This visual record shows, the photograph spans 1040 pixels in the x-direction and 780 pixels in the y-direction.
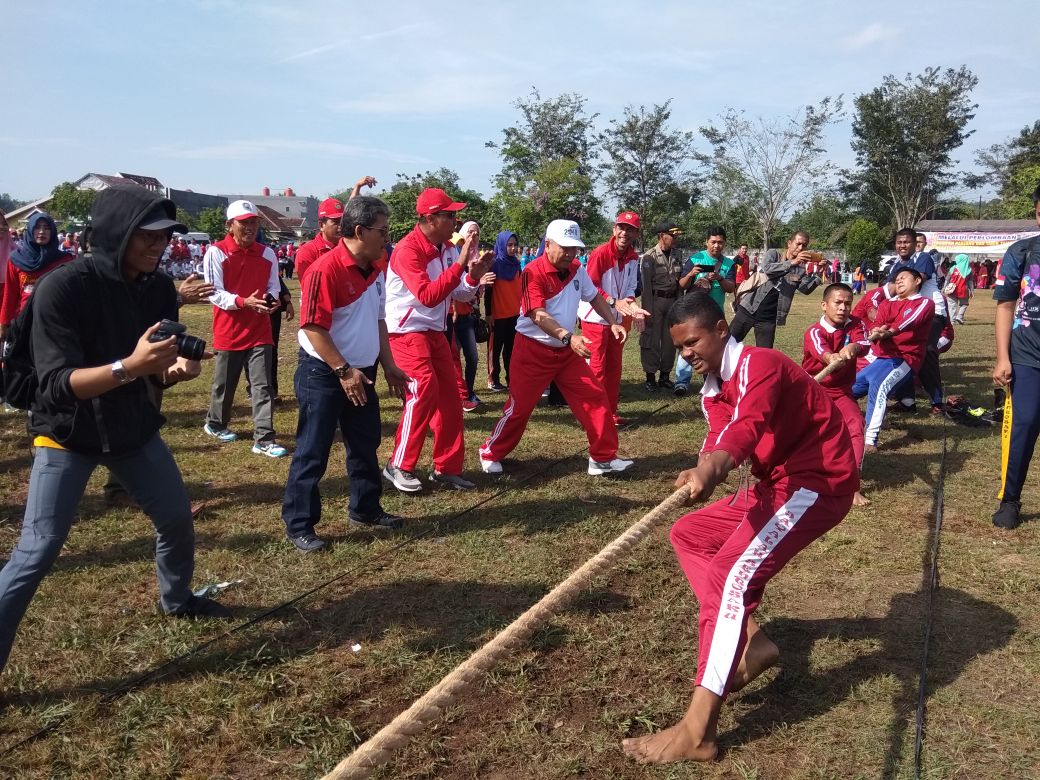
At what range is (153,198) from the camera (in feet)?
9.71

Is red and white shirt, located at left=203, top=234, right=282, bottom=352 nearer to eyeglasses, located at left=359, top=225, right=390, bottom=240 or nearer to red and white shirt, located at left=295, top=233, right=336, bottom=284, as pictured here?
red and white shirt, located at left=295, top=233, right=336, bottom=284

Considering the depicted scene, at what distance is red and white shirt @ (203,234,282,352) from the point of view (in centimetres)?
663

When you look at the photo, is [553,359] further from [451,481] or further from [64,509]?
[64,509]

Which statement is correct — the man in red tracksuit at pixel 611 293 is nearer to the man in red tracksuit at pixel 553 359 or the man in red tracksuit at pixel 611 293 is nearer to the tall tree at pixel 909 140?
the man in red tracksuit at pixel 553 359

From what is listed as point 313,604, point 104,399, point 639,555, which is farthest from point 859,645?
point 104,399

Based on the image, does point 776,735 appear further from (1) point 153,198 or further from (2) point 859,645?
(1) point 153,198

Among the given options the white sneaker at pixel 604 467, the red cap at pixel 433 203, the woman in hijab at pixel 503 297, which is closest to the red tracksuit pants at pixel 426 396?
the red cap at pixel 433 203

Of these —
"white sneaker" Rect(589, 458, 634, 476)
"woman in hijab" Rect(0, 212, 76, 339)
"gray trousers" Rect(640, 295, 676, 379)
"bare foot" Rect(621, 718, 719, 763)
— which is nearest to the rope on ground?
"bare foot" Rect(621, 718, 719, 763)

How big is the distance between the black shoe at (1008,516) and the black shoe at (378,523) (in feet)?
13.7

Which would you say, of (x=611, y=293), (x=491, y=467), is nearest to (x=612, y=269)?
(x=611, y=293)

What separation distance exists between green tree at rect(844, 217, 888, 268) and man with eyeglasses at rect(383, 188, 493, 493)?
1712 inches

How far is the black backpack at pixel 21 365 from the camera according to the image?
294 centimetres

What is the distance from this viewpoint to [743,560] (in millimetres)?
2943

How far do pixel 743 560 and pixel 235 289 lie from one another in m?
5.36
